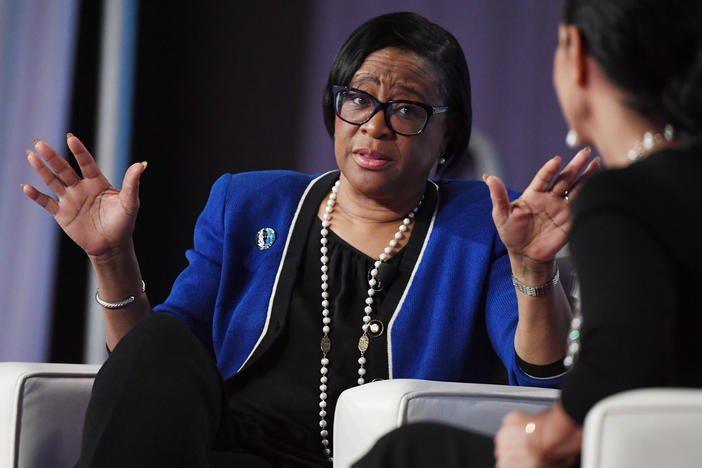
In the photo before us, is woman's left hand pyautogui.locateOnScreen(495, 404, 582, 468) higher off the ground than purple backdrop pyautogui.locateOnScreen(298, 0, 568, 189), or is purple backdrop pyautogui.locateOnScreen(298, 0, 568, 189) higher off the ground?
purple backdrop pyautogui.locateOnScreen(298, 0, 568, 189)

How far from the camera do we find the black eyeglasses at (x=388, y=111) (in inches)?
65.8

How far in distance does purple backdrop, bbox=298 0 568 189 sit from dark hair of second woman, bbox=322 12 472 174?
164 centimetres

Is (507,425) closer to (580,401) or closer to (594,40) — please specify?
(580,401)

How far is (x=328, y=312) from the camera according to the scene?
1.66 meters

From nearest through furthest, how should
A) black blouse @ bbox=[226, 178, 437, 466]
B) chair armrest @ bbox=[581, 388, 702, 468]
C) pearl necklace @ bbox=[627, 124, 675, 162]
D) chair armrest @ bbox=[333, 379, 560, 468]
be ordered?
chair armrest @ bbox=[581, 388, 702, 468] < pearl necklace @ bbox=[627, 124, 675, 162] < chair armrest @ bbox=[333, 379, 560, 468] < black blouse @ bbox=[226, 178, 437, 466]

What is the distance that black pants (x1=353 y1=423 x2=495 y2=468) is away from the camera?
98 cm

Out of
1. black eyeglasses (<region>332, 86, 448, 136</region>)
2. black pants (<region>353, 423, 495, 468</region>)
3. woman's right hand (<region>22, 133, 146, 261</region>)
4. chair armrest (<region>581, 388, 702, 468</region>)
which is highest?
black eyeglasses (<region>332, 86, 448, 136</region>)

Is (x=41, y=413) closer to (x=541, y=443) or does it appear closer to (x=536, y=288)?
(x=536, y=288)

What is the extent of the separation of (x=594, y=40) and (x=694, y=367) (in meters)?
0.34

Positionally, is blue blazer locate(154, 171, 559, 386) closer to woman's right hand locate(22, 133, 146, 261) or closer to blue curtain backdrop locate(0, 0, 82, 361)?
woman's right hand locate(22, 133, 146, 261)

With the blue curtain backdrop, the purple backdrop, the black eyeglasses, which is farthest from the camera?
the purple backdrop

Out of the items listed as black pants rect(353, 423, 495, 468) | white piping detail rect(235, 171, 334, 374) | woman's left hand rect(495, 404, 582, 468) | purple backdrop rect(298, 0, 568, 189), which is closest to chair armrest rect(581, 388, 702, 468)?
woman's left hand rect(495, 404, 582, 468)

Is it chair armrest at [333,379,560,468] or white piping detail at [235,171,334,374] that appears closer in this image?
chair armrest at [333,379,560,468]

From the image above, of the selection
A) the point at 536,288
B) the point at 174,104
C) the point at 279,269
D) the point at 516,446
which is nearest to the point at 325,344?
the point at 279,269
